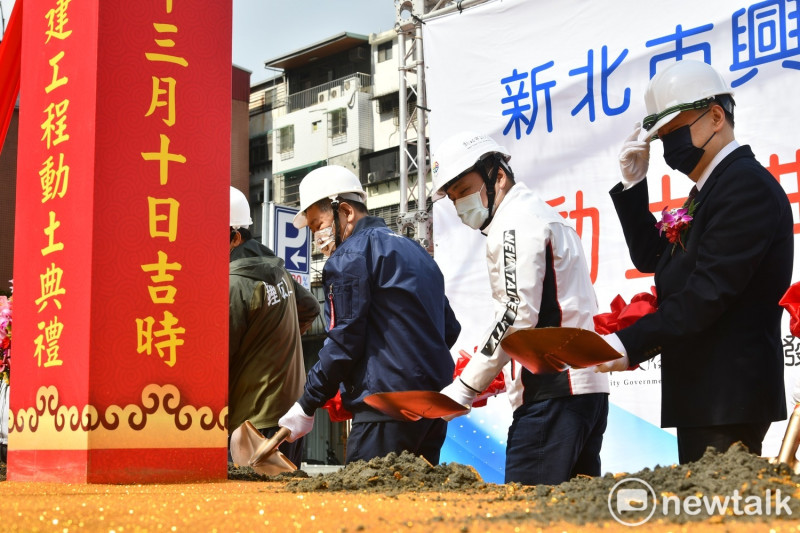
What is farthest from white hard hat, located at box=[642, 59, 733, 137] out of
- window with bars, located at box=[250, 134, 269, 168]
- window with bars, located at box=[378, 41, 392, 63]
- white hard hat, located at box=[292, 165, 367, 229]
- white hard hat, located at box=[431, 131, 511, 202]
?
window with bars, located at box=[250, 134, 269, 168]

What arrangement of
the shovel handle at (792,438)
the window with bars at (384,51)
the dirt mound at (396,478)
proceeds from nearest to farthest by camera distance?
the shovel handle at (792,438) < the dirt mound at (396,478) < the window with bars at (384,51)

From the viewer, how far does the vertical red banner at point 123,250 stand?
2996 millimetres

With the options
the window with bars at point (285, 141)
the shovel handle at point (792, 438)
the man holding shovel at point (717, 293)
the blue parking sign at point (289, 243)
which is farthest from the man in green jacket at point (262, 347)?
the window with bars at point (285, 141)

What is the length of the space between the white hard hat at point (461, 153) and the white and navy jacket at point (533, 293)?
25cm

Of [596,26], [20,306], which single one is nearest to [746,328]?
[20,306]

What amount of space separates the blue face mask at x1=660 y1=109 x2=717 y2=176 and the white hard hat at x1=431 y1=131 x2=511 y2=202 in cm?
61

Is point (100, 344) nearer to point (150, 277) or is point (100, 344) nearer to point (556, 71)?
point (150, 277)

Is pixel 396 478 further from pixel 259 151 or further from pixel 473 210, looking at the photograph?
pixel 259 151

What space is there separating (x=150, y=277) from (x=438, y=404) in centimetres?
111

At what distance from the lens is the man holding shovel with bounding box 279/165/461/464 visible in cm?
334

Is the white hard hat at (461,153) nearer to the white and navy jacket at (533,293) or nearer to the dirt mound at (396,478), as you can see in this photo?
the white and navy jacket at (533,293)

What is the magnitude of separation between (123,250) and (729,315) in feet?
5.88

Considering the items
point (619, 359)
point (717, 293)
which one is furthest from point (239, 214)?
point (717, 293)

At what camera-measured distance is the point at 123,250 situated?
3.07 meters
